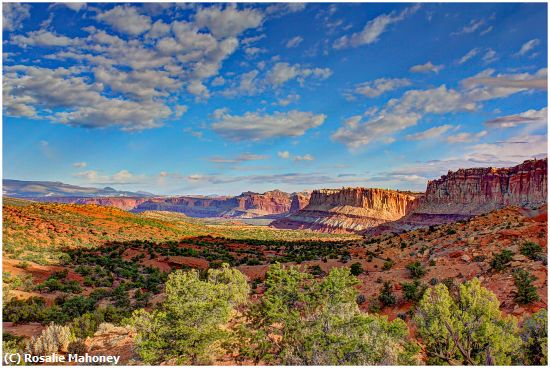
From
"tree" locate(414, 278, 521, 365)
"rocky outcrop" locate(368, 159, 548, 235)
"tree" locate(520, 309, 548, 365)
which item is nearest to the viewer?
"tree" locate(414, 278, 521, 365)

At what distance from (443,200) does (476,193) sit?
10198 mm

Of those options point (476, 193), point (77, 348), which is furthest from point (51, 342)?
point (476, 193)

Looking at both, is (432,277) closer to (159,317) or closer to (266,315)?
(266,315)

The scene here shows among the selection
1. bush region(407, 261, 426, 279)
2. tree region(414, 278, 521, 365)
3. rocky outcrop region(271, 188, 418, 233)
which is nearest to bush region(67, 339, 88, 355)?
tree region(414, 278, 521, 365)

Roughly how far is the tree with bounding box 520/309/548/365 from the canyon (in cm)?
7945

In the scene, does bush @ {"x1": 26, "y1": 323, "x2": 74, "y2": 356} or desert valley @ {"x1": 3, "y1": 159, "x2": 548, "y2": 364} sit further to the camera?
desert valley @ {"x1": 3, "y1": 159, "x2": 548, "y2": 364}

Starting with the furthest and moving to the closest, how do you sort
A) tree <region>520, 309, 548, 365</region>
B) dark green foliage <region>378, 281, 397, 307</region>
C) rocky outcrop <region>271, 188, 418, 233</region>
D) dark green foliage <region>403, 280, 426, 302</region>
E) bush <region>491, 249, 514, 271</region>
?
1. rocky outcrop <region>271, 188, 418, 233</region>
2. bush <region>491, 249, 514, 271</region>
3. dark green foliage <region>378, 281, 397, 307</region>
4. dark green foliage <region>403, 280, 426, 302</region>
5. tree <region>520, 309, 548, 365</region>

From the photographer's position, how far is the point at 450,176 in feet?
389

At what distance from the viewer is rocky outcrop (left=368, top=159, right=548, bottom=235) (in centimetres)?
9688

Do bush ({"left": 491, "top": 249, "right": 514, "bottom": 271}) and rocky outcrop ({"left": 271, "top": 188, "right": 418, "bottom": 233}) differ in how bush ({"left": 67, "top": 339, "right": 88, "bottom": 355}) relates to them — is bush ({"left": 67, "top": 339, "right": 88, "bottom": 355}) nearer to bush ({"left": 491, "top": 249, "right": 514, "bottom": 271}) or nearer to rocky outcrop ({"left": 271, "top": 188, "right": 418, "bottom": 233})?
bush ({"left": 491, "top": 249, "right": 514, "bottom": 271})

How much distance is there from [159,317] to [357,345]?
5.10 metres

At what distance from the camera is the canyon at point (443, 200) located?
98125 mm

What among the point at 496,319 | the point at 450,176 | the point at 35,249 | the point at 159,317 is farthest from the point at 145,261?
the point at 450,176

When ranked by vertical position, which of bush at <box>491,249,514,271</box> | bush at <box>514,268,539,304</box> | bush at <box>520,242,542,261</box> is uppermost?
bush at <box>520,242,542,261</box>
